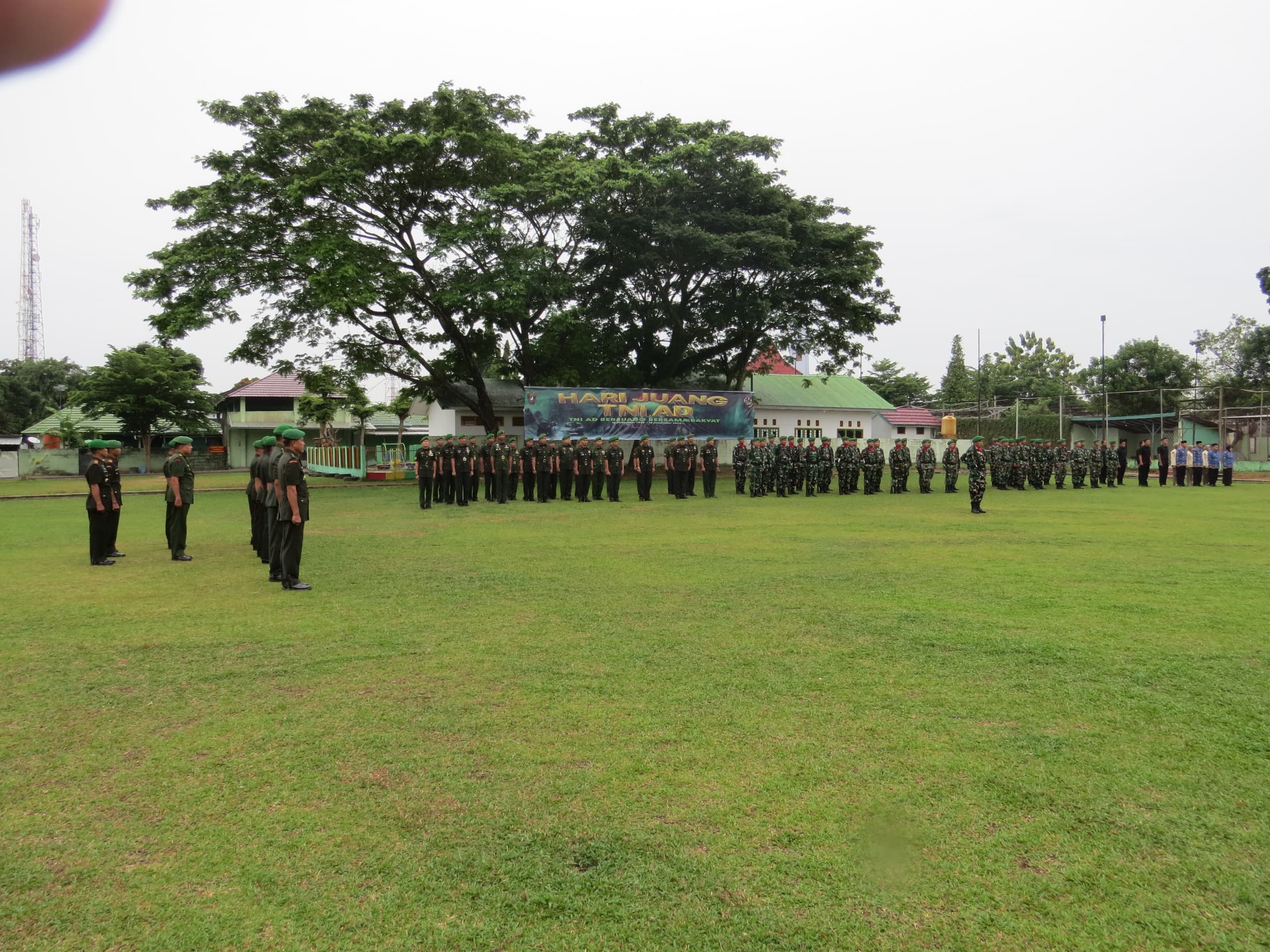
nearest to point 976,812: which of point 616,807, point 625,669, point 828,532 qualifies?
point 616,807

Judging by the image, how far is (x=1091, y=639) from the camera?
18.3 ft

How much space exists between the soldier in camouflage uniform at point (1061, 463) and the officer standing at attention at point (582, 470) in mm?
12911

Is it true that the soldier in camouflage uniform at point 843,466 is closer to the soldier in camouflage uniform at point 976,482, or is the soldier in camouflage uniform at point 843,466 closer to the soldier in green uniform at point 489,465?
the soldier in camouflage uniform at point 976,482

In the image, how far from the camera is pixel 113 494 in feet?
32.6

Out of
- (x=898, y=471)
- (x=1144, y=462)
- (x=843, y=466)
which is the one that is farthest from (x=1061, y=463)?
(x=843, y=466)

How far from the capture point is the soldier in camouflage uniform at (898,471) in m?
21.1

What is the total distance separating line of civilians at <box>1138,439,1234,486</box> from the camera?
2323cm

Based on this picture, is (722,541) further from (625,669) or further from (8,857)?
(8,857)

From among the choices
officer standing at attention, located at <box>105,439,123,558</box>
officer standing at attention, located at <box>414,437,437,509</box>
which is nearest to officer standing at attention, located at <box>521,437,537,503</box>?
officer standing at attention, located at <box>414,437,437,509</box>

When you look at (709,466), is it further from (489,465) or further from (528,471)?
(489,465)

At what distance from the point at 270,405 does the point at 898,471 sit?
37767mm

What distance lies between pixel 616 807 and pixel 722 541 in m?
8.03

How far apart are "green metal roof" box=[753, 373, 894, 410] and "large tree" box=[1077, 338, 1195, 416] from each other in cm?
1004

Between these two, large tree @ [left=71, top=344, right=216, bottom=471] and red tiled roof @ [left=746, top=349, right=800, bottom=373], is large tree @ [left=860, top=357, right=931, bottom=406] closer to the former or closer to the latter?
red tiled roof @ [left=746, top=349, right=800, bottom=373]
